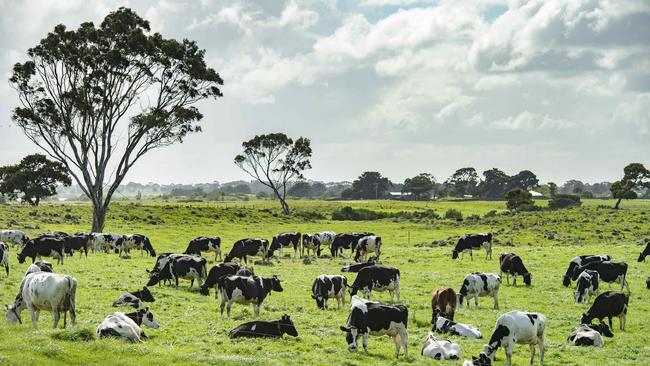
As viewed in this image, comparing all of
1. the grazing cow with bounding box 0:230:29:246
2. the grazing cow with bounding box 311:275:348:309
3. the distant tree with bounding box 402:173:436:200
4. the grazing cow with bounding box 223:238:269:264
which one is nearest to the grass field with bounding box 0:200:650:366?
the grazing cow with bounding box 311:275:348:309

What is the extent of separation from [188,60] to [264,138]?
53.2m

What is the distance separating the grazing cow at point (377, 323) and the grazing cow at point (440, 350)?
0.67 m

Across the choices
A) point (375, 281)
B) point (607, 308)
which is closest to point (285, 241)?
point (375, 281)

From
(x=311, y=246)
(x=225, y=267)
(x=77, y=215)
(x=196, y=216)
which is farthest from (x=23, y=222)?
(x=225, y=267)

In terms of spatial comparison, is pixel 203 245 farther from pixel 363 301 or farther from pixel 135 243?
pixel 363 301

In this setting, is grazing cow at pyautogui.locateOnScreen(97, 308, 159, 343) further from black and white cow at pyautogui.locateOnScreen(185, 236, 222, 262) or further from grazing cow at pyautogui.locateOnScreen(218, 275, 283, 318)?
black and white cow at pyautogui.locateOnScreen(185, 236, 222, 262)

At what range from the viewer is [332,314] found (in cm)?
2462

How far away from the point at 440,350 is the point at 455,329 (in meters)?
3.53

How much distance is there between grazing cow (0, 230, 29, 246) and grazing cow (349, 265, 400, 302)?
2994cm

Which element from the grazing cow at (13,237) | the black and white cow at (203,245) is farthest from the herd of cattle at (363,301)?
the grazing cow at (13,237)

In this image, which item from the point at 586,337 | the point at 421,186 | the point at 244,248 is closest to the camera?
the point at 586,337

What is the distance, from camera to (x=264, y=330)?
19938mm

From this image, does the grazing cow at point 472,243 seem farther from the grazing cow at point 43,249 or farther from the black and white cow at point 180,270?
the grazing cow at point 43,249

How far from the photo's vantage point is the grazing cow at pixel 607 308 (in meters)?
22.9
